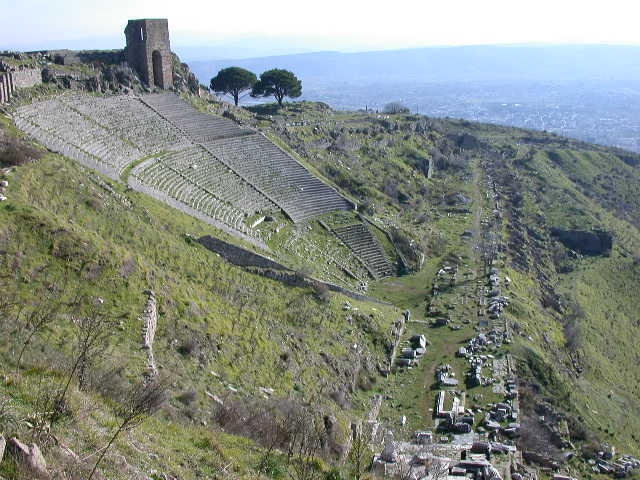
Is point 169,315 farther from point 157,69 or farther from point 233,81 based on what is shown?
point 233,81

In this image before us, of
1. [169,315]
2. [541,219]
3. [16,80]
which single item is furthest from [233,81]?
[169,315]

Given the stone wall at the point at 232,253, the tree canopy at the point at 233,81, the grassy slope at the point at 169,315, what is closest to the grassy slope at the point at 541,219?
the grassy slope at the point at 169,315

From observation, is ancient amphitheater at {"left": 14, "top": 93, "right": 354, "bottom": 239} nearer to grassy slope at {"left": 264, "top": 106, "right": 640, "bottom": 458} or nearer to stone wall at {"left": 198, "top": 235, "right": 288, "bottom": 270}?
stone wall at {"left": 198, "top": 235, "right": 288, "bottom": 270}

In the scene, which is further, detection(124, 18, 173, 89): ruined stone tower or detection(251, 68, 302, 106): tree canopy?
detection(251, 68, 302, 106): tree canopy

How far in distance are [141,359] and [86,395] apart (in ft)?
14.0

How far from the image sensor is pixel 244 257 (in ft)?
78.1

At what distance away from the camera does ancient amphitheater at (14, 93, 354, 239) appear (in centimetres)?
2744

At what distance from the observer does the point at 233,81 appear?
5172 cm

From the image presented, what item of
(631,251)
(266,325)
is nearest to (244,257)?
(266,325)

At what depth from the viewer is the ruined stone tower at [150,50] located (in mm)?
39875

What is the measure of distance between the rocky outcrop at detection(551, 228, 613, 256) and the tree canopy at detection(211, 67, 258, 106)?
1024 inches

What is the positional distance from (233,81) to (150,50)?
12.1 meters

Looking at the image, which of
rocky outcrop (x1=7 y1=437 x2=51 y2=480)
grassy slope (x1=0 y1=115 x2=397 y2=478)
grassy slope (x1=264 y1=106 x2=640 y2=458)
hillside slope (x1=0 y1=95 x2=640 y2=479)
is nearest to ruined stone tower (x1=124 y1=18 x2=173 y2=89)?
hillside slope (x1=0 y1=95 x2=640 y2=479)

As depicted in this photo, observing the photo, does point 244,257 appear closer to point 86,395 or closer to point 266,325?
point 266,325
